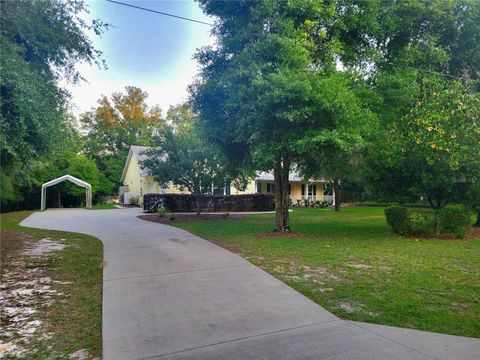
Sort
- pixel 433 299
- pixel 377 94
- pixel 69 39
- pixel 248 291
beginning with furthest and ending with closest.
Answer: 1. pixel 377 94
2. pixel 69 39
3. pixel 248 291
4. pixel 433 299

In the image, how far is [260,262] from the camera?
7.74m

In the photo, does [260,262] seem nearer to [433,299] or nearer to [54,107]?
[433,299]

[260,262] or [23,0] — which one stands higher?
[23,0]

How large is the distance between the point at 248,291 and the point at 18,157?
557 cm

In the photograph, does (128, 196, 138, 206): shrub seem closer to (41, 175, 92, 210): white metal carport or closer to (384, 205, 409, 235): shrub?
(41, 175, 92, 210): white metal carport

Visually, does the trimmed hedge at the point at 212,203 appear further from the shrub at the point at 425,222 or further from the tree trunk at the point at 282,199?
the shrub at the point at 425,222

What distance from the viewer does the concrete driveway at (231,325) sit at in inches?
143

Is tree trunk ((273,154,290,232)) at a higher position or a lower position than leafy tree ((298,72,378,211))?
lower

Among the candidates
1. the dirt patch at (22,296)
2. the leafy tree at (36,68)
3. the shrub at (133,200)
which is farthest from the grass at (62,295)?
the shrub at (133,200)

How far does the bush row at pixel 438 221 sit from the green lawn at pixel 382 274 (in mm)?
557

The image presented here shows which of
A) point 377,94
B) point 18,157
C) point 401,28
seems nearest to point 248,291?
point 18,157

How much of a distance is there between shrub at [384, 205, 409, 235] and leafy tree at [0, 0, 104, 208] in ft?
32.3

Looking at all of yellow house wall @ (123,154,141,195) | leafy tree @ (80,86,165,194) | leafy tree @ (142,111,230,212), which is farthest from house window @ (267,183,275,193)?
leafy tree @ (80,86,165,194)

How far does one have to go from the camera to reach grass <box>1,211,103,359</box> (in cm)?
386
